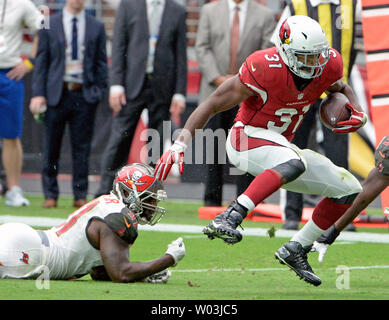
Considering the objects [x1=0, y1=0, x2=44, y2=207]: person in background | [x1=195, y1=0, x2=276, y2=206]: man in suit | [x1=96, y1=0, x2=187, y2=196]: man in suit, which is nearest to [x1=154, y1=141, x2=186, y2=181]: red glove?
[x1=195, y1=0, x2=276, y2=206]: man in suit

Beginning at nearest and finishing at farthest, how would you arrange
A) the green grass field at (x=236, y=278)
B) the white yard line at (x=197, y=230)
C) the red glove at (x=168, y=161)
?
the green grass field at (x=236, y=278) → the red glove at (x=168, y=161) → the white yard line at (x=197, y=230)

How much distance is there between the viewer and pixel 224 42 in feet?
33.2

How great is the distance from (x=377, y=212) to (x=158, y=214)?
5.97 meters

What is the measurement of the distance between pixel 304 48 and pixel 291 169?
0.75 meters

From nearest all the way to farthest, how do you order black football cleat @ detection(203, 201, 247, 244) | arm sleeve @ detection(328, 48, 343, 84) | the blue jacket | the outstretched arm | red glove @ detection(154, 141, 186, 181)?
black football cleat @ detection(203, 201, 247, 244) < the outstretched arm < red glove @ detection(154, 141, 186, 181) < arm sleeve @ detection(328, 48, 343, 84) < the blue jacket

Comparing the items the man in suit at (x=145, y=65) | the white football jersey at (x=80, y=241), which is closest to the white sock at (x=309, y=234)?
the white football jersey at (x=80, y=241)

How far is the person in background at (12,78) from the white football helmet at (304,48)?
5.04 m

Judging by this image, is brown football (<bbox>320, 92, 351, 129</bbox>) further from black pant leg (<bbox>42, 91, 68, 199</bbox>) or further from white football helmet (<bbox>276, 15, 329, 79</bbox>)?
black pant leg (<bbox>42, 91, 68, 199</bbox>)

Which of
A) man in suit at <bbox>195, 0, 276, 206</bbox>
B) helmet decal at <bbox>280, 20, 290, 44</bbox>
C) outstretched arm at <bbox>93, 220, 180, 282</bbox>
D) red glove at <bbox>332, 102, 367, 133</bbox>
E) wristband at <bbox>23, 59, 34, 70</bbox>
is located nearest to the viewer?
outstretched arm at <bbox>93, 220, 180, 282</bbox>

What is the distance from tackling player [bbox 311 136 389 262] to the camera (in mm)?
6484

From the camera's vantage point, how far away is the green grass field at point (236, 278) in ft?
17.4

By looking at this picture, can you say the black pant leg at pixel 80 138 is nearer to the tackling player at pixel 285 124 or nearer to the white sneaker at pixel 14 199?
Answer: the white sneaker at pixel 14 199

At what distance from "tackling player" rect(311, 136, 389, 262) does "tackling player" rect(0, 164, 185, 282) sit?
1149mm
